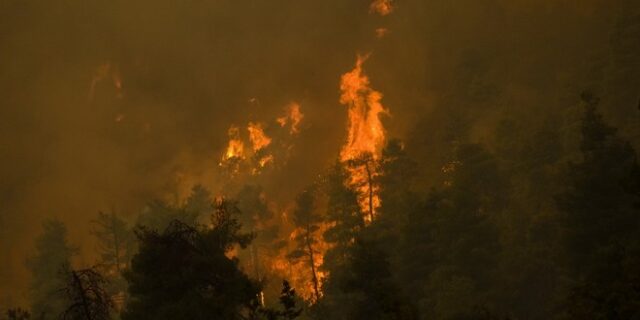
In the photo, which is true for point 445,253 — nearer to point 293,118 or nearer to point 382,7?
point 293,118

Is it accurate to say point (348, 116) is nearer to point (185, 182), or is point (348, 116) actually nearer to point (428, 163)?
point (428, 163)

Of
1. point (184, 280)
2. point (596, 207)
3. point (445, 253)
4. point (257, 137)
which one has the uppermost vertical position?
point (257, 137)

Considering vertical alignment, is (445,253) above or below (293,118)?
below

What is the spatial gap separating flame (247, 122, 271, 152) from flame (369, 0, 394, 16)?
28.8m

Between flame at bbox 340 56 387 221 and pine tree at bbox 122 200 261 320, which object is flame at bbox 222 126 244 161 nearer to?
flame at bbox 340 56 387 221

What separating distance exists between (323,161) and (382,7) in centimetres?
3425

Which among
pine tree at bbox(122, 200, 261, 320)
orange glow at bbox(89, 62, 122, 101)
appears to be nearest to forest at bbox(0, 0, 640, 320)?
pine tree at bbox(122, 200, 261, 320)

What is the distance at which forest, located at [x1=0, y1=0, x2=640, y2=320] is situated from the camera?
20.1 m

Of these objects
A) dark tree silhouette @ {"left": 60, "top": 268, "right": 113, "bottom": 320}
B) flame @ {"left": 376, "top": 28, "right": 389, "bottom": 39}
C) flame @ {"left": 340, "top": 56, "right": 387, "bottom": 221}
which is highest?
flame @ {"left": 376, "top": 28, "right": 389, "bottom": 39}

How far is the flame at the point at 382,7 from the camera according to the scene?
297ft

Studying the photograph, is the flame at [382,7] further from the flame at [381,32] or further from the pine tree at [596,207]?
the pine tree at [596,207]

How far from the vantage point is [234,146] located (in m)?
86.0

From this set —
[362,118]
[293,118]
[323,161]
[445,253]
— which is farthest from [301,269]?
[445,253]

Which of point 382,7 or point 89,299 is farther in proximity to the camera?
point 382,7
